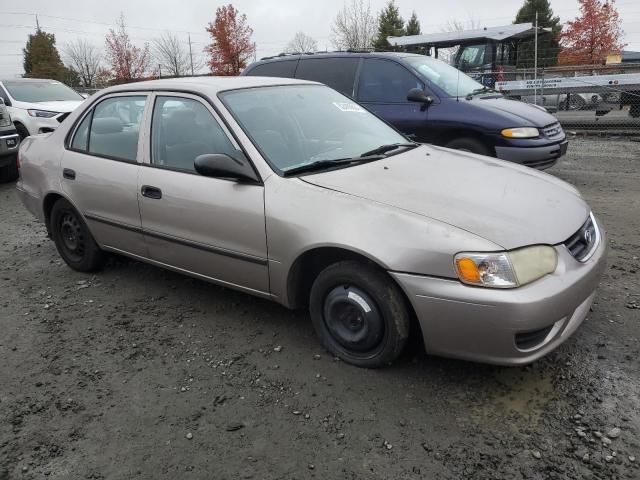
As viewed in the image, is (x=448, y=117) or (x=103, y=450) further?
(x=448, y=117)

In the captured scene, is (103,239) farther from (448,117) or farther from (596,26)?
(596,26)

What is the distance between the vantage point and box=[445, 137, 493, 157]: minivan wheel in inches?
249

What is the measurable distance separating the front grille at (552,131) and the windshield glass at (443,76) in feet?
3.54

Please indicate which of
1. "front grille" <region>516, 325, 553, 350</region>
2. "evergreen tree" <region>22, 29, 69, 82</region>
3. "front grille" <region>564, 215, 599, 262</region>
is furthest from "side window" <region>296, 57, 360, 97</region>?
"evergreen tree" <region>22, 29, 69, 82</region>

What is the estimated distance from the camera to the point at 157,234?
3.60 meters

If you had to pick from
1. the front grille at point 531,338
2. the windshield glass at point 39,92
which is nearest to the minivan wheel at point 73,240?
the front grille at point 531,338

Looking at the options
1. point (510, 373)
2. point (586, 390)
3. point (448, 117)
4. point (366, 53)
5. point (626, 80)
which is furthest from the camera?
point (626, 80)

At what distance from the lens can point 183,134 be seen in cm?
353

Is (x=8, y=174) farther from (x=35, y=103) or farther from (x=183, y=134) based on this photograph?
(x=183, y=134)

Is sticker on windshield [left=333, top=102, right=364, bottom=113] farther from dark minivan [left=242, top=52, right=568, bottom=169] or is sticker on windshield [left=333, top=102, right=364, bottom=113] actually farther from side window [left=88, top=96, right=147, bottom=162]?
dark minivan [left=242, top=52, right=568, bottom=169]

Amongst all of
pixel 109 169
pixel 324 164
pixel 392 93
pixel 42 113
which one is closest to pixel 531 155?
pixel 392 93

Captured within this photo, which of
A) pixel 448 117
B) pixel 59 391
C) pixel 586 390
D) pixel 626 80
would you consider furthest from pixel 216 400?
pixel 626 80

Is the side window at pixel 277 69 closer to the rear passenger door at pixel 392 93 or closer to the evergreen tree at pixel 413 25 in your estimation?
the rear passenger door at pixel 392 93

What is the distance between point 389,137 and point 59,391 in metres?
2.70
